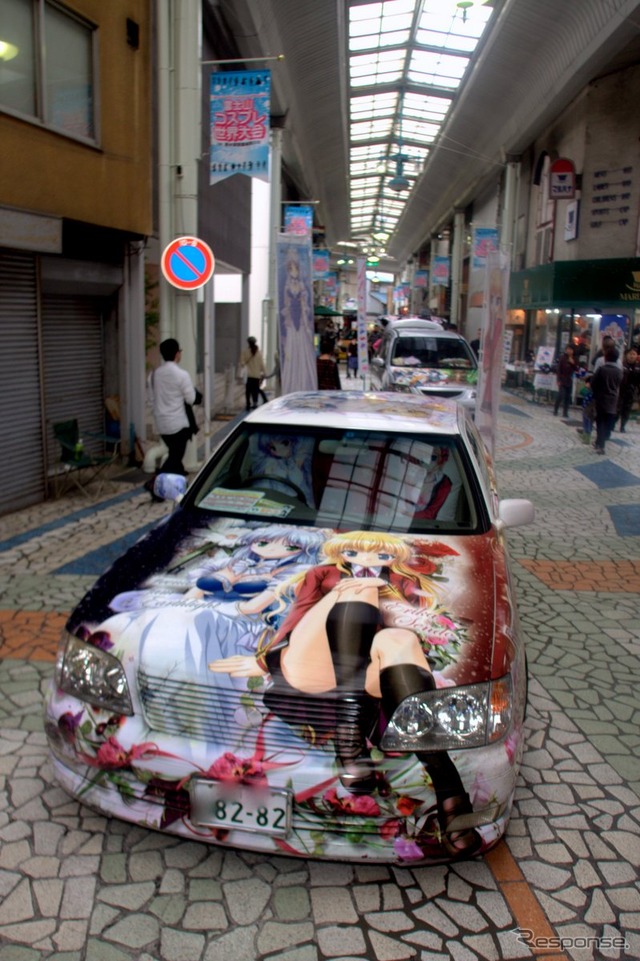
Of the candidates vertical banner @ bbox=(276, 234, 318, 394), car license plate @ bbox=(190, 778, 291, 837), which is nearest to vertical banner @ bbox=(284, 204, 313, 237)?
vertical banner @ bbox=(276, 234, 318, 394)

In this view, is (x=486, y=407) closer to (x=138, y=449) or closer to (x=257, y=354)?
(x=138, y=449)

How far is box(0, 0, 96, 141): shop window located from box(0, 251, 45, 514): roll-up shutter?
166cm

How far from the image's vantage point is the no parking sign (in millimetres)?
9633

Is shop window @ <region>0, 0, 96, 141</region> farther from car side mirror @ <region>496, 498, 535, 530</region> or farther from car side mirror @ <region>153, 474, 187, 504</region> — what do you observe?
car side mirror @ <region>496, 498, 535, 530</region>

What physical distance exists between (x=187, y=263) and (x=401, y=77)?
2131 centimetres

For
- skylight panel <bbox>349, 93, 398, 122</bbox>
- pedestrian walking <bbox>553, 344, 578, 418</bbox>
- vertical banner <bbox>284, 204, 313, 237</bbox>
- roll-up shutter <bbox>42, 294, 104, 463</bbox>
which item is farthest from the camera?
skylight panel <bbox>349, 93, 398, 122</bbox>

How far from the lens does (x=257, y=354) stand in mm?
16969

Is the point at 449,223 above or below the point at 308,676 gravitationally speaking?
above

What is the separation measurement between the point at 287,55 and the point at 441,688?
69.2 feet

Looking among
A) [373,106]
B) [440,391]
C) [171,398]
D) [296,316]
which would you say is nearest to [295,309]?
[296,316]

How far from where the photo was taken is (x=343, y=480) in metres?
4.50

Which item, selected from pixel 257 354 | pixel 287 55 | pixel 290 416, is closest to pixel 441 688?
pixel 290 416

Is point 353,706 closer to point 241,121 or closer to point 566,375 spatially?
point 241,121

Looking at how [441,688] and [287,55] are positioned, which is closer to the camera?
[441,688]
